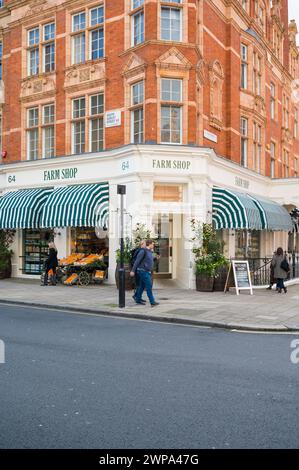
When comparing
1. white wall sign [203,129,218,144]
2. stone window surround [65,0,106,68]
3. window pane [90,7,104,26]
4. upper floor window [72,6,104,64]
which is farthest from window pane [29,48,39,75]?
white wall sign [203,129,218,144]

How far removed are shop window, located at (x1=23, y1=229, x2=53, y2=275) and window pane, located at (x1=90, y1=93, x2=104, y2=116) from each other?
5541 millimetres

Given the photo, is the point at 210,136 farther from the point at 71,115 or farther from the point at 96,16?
the point at 96,16

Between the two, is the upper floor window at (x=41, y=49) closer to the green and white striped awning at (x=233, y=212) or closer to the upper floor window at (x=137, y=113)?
the upper floor window at (x=137, y=113)

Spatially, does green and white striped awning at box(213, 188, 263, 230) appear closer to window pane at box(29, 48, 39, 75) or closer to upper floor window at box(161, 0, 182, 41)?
upper floor window at box(161, 0, 182, 41)

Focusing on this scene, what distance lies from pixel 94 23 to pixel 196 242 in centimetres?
1013

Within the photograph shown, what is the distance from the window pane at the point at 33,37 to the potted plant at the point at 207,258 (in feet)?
37.8

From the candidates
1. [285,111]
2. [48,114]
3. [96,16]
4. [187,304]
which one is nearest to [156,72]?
[96,16]

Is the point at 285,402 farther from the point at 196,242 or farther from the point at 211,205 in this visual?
the point at 211,205

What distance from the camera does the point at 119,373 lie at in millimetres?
6238

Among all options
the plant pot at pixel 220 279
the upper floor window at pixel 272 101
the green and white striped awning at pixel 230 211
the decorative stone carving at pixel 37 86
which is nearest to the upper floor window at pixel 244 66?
the upper floor window at pixel 272 101

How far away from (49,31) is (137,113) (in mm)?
6578

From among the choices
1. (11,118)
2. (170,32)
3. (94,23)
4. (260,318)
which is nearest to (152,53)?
(170,32)

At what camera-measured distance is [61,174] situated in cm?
2028
